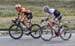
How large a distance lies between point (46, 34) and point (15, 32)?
1341 millimetres

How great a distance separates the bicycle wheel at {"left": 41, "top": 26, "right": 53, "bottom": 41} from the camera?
48.3ft

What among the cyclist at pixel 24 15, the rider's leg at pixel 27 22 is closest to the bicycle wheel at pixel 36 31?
the rider's leg at pixel 27 22

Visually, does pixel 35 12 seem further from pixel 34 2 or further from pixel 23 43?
pixel 23 43

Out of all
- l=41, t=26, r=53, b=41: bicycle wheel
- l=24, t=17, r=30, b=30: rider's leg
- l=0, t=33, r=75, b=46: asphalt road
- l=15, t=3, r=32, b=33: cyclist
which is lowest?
l=0, t=33, r=75, b=46: asphalt road

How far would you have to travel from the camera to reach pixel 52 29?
14734 mm

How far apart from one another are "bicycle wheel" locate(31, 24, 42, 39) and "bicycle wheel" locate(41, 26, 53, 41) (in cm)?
19

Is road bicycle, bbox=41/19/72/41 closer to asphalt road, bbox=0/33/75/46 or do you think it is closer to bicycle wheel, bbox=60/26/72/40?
bicycle wheel, bbox=60/26/72/40

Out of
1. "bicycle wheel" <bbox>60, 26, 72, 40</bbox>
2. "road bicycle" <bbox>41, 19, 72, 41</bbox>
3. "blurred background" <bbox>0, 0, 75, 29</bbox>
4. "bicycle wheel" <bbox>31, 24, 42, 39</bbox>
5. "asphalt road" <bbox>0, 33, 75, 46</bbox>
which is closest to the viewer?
"asphalt road" <bbox>0, 33, 75, 46</bbox>

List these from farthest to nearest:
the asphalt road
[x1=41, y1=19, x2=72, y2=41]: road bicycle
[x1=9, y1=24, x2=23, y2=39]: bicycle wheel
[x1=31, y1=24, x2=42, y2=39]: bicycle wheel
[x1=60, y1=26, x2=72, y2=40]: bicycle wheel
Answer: [x1=9, y1=24, x2=23, y2=39]: bicycle wheel
[x1=31, y1=24, x2=42, y2=39]: bicycle wheel
[x1=60, y1=26, x2=72, y2=40]: bicycle wheel
[x1=41, y1=19, x2=72, y2=41]: road bicycle
the asphalt road

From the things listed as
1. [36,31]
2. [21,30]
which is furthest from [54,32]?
[21,30]

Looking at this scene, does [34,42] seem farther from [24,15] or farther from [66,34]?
[66,34]

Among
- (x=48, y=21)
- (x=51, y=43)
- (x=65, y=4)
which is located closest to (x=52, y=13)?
(x=48, y=21)

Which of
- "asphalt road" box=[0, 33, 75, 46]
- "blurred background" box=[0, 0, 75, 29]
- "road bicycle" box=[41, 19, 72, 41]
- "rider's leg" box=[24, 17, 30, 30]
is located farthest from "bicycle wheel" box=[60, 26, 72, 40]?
"blurred background" box=[0, 0, 75, 29]

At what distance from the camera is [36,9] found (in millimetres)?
26266
